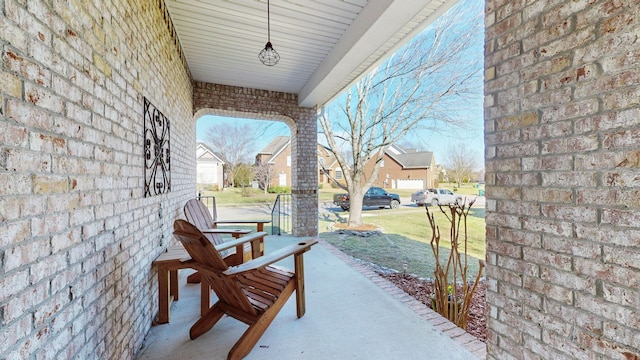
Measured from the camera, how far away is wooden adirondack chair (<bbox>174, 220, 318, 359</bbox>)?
181cm

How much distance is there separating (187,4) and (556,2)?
124 inches

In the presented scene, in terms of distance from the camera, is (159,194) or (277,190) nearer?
(159,194)

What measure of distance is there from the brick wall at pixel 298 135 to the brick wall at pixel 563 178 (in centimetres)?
447

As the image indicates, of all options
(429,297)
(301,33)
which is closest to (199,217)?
(301,33)

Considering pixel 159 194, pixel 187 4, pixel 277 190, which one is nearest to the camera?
pixel 159 194

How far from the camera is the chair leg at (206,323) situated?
2.13 meters

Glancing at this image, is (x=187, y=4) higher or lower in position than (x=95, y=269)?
higher

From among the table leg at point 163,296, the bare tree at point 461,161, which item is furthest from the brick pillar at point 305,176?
the bare tree at point 461,161

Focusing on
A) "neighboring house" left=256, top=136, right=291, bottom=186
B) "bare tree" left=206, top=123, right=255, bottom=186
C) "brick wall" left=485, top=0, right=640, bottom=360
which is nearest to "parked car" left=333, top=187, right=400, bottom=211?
"neighboring house" left=256, top=136, right=291, bottom=186

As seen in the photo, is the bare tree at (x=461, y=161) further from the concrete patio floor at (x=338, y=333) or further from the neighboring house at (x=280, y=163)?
the neighboring house at (x=280, y=163)

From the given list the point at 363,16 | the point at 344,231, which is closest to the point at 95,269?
the point at 363,16

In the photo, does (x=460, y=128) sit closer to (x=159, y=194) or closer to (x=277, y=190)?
(x=159, y=194)

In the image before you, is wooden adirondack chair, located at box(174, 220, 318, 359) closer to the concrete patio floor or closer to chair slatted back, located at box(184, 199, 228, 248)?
the concrete patio floor

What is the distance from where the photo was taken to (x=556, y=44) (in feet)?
4.22
